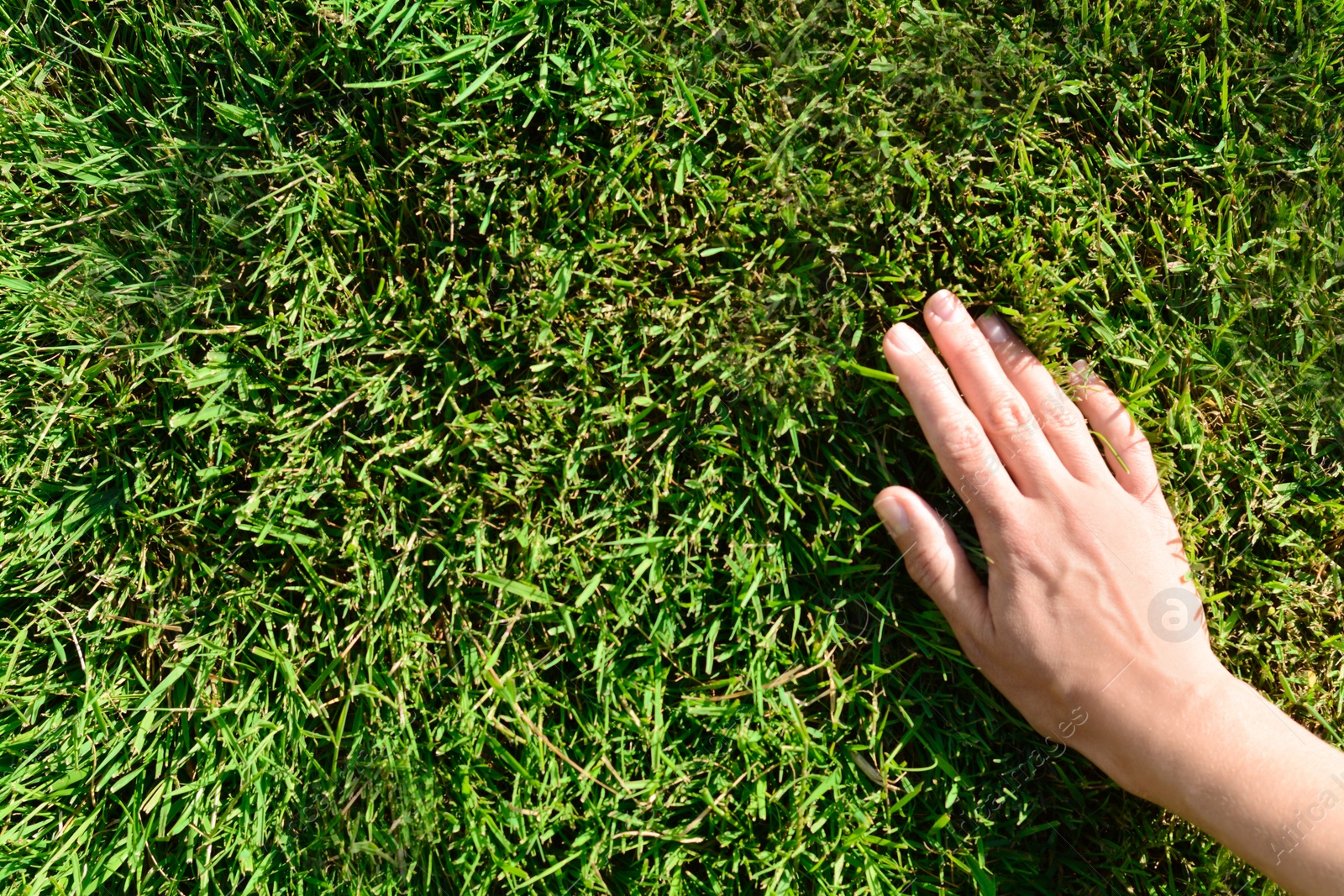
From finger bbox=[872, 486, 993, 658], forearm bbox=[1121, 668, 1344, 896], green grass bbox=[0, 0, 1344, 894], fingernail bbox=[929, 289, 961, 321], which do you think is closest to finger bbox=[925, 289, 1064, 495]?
fingernail bbox=[929, 289, 961, 321]

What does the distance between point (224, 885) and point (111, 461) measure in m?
1.09

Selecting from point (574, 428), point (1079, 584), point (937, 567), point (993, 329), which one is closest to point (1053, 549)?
point (1079, 584)

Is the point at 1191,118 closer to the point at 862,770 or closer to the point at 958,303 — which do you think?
the point at 958,303

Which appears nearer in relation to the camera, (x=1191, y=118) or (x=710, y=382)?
(x=710, y=382)

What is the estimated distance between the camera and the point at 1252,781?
6.89 ft

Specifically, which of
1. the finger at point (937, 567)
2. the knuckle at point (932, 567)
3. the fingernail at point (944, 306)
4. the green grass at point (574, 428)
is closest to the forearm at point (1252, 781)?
the green grass at point (574, 428)

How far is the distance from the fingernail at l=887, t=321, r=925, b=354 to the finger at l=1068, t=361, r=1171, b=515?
16.7 inches

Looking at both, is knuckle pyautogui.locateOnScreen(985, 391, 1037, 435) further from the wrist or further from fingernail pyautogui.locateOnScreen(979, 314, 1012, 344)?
the wrist

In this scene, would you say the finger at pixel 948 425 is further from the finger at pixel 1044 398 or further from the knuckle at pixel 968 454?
the finger at pixel 1044 398

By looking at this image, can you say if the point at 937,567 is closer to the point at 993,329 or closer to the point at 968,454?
the point at 968,454

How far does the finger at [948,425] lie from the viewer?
225 centimetres

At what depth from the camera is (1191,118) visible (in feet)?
7.96

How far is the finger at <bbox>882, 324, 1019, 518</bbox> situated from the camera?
2250 millimetres

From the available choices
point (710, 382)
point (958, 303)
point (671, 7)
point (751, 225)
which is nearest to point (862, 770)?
point (710, 382)
